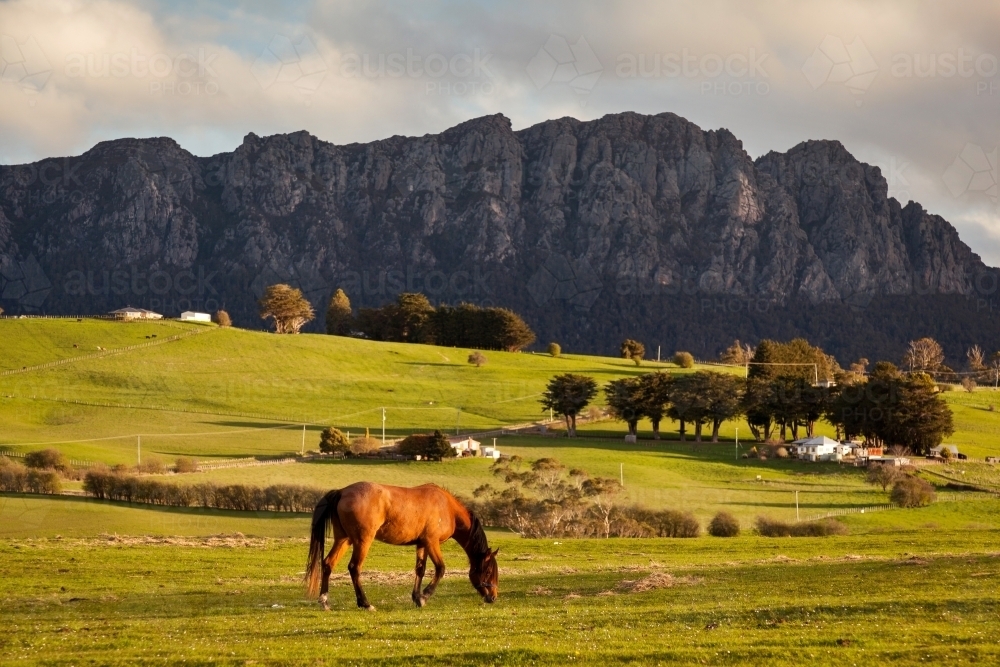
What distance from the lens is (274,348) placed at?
161 m

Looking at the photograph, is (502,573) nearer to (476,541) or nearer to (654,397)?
(476,541)

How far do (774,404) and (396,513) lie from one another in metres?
107

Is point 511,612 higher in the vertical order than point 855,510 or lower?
higher

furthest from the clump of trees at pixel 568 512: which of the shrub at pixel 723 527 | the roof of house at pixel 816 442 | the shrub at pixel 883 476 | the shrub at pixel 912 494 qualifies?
the roof of house at pixel 816 442

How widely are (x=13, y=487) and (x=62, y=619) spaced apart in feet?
182

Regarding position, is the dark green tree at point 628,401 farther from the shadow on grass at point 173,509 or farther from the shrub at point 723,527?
the shadow on grass at point 173,509

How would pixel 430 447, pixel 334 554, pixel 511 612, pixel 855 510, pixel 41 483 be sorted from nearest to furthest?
pixel 334 554, pixel 511 612, pixel 41 483, pixel 855 510, pixel 430 447

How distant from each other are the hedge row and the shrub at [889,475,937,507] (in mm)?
46386

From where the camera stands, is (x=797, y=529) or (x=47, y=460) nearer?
(x=797, y=529)

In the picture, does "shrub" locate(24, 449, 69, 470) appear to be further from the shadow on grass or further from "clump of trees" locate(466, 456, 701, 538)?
"clump of trees" locate(466, 456, 701, 538)

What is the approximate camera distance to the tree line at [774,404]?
375ft

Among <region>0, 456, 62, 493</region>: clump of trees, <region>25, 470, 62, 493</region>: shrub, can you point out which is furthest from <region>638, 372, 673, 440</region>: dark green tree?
<region>0, 456, 62, 493</region>: clump of trees

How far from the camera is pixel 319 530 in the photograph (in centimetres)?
2109

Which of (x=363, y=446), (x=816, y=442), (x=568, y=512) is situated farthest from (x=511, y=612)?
(x=816, y=442)
